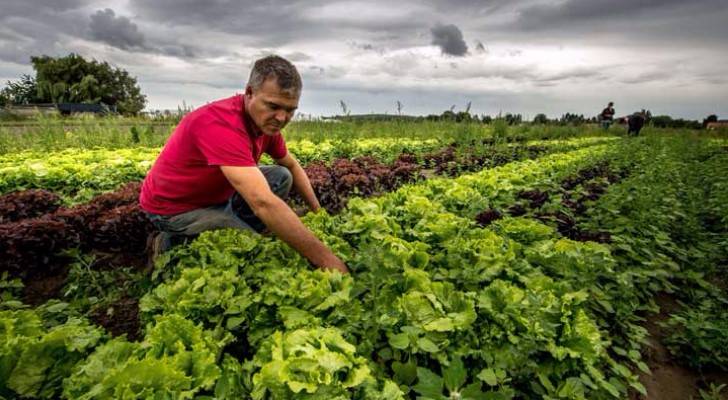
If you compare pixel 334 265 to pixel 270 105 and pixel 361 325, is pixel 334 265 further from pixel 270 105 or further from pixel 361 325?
pixel 270 105

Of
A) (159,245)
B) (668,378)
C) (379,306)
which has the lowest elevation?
(668,378)

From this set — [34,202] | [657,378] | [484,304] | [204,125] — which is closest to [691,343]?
[657,378]

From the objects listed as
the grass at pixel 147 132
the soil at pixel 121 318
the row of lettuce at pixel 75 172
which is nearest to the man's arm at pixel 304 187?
the soil at pixel 121 318

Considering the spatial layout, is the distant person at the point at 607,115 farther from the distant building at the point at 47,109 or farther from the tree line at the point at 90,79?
the tree line at the point at 90,79

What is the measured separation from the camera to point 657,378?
8.36 ft

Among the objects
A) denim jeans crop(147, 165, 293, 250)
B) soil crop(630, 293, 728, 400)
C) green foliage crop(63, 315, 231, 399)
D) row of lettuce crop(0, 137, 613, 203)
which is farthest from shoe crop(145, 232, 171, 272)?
soil crop(630, 293, 728, 400)

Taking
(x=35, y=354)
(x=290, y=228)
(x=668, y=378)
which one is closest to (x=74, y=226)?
(x=35, y=354)

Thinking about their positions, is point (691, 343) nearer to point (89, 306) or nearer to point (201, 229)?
point (201, 229)

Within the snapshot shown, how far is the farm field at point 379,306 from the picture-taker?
1452 millimetres

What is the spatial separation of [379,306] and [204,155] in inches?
61.0

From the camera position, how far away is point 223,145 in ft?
8.00

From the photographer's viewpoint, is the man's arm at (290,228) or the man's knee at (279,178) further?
the man's knee at (279,178)

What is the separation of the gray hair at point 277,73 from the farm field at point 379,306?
928 mm

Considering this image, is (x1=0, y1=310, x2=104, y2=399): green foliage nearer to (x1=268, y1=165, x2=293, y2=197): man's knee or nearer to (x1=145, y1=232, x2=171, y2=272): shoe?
(x1=145, y1=232, x2=171, y2=272): shoe
